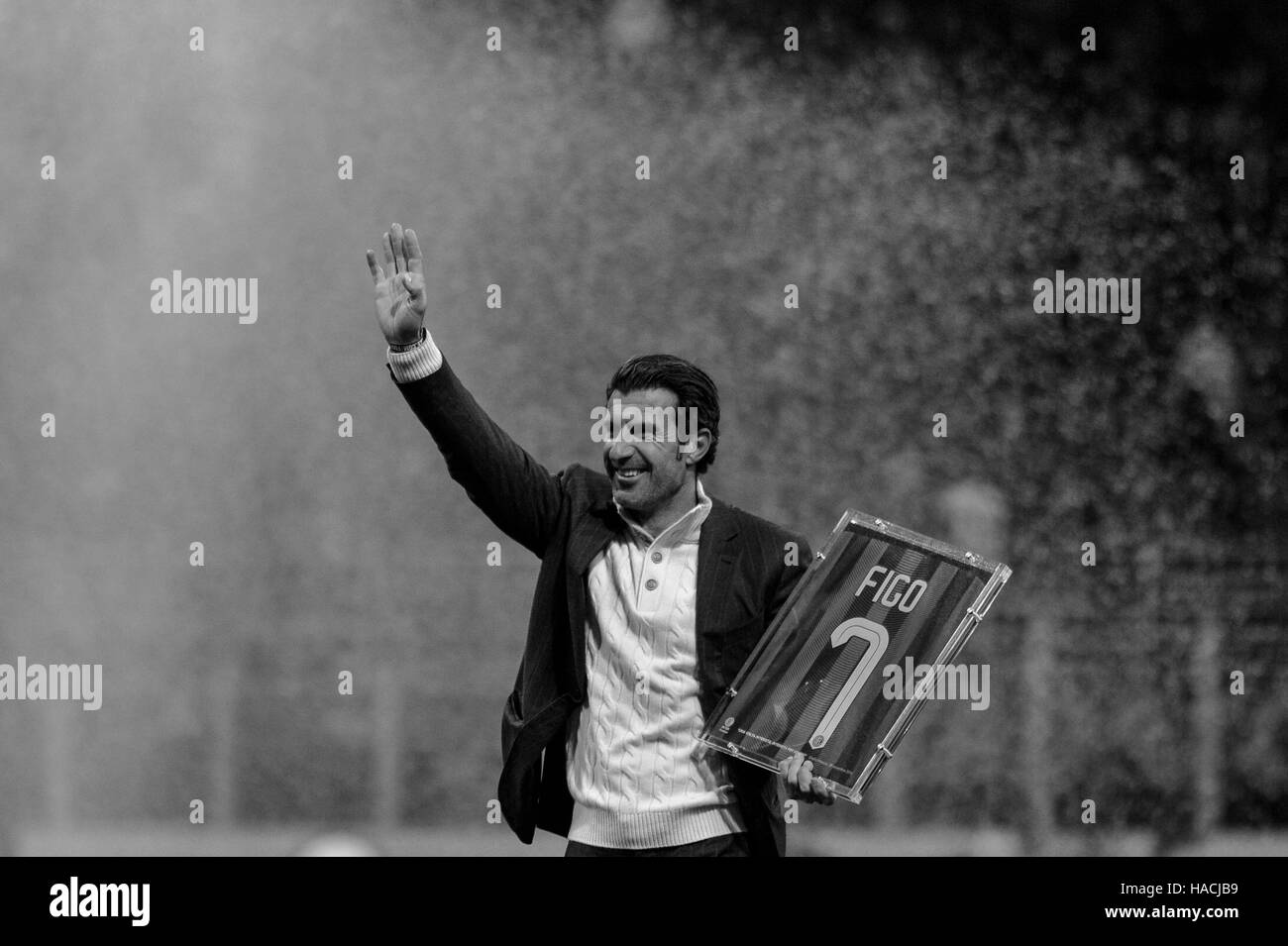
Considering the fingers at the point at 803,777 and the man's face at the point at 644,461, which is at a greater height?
the man's face at the point at 644,461

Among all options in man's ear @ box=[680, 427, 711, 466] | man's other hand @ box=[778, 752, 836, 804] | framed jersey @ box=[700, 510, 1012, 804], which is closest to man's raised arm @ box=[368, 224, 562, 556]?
man's ear @ box=[680, 427, 711, 466]

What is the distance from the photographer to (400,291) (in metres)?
2.59

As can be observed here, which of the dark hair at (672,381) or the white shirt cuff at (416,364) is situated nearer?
the white shirt cuff at (416,364)

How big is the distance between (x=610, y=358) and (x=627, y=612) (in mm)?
2956

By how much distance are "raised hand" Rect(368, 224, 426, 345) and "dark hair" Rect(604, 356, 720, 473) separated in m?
0.33

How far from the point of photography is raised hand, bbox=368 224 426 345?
255 centimetres

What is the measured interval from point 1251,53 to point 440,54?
2.69 m

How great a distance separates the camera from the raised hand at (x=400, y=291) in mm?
2555

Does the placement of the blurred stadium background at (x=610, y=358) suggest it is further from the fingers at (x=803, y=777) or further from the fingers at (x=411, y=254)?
the fingers at (x=803, y=777)

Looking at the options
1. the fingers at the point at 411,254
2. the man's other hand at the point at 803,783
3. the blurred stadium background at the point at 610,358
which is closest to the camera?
the man's other hand at the point at 803,783

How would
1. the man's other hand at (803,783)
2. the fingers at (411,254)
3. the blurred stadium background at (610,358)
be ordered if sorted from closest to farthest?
the man's other hand at (803,783) → the fingers at (411,254) → the blurred stadium background at (610,358)

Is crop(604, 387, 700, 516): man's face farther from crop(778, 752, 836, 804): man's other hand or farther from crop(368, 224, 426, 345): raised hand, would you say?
crop(778, 752, 836, 804): man's other hand

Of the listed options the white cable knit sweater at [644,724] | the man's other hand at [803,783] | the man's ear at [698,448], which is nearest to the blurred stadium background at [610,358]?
the man's ear at [698,448]
